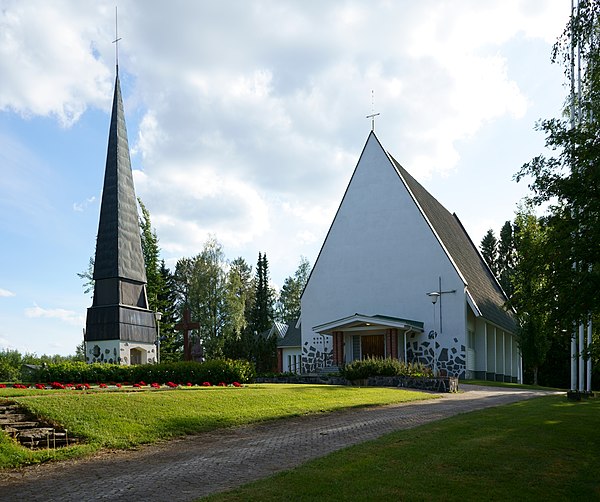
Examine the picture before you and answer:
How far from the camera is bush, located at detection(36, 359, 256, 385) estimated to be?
19.8 metres

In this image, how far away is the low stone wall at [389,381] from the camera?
21562mm

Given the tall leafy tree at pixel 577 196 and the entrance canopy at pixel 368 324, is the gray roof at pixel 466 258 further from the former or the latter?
the tall leafy tree at pixel 577 196

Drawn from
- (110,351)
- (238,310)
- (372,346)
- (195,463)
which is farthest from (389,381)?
(238,310)

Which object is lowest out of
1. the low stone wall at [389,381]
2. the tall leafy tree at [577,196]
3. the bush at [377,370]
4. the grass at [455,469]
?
the low stone wall at [389,381]

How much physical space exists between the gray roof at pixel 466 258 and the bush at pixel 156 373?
15.5 metres

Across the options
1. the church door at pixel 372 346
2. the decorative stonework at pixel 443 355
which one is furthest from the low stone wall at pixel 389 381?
the decorative stonework at pixel 443 355

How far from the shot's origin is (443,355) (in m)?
30.8

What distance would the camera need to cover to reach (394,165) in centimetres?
3378

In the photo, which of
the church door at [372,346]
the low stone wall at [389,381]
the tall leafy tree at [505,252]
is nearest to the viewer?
the low stone wall at [389,381]

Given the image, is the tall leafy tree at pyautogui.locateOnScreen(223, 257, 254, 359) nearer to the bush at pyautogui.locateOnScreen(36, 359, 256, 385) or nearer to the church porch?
the church porch

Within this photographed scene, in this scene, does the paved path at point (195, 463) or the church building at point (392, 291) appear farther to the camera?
the church building at point (392, 291)

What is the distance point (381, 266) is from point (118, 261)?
1482 cm

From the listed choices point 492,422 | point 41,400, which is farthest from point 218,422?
point 492,422

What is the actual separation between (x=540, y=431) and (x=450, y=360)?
2031 cm
